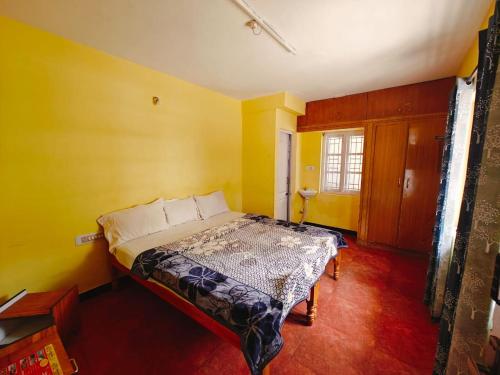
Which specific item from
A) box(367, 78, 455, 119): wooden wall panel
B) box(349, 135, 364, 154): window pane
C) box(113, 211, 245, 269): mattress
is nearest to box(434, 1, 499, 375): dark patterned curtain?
box(367, 78, 455, 119): wooden wall panel

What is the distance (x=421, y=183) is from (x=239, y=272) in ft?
9.85

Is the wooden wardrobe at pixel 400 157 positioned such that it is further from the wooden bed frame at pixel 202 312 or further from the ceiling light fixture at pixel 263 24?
the wooden bed frame at pixel 202 312

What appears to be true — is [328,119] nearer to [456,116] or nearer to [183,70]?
[456,116]

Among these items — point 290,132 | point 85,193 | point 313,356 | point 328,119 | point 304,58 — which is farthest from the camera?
point 290,132

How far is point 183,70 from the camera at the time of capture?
2498 mm

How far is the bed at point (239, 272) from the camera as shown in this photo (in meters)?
1.16

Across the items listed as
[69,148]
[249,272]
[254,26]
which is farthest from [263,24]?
[69,148]

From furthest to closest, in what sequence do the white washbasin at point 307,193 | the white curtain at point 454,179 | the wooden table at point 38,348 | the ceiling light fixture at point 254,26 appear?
the white washbasin at point 307,193 → the white curtain at point 454,179 → the ceiling light fixture at point 254,26 → the wooden table at point 38,348

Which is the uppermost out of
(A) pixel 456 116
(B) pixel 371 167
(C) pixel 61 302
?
(A) pixel 456 116

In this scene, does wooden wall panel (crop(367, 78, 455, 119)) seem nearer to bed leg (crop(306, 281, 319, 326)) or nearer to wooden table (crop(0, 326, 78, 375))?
bed leg (crop(306, 281, 319, 326))

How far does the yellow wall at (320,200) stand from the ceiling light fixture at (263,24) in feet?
7.58

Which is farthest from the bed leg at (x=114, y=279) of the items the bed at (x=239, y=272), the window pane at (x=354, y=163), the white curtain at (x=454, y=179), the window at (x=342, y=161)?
the window pane at (x=354, y=163)

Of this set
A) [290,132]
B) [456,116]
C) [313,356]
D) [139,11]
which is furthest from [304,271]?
[290,132]

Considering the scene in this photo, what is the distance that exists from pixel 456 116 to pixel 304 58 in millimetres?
1503
